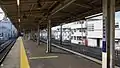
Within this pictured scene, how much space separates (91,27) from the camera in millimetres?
38531

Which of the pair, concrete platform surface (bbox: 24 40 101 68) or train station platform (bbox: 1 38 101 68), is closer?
concrete platform surface (bbox: 24 40 101 68)

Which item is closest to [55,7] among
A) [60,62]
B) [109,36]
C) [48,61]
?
[48,61]

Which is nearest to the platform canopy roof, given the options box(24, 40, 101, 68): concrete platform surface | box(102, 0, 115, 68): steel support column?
box(102, 0, 115, 68): steel support column

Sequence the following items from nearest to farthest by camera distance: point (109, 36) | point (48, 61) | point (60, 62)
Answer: point (109, 36) < point (60, 62) < point (48, 61)

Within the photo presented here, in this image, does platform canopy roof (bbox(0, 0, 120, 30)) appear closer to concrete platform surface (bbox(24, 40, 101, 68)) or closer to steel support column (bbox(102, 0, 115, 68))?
steel support column (bbox(102, 0, 115, 68))

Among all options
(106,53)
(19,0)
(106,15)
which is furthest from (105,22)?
(19,0)

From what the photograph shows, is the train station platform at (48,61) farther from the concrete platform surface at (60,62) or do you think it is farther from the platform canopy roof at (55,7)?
the platform canopy roof at (55,7)

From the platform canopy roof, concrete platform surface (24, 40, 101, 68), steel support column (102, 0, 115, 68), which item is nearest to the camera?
steel support column (102, 0, 115, 68)

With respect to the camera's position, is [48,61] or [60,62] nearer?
[60,62]

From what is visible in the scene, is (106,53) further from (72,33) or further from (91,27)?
(72,33)

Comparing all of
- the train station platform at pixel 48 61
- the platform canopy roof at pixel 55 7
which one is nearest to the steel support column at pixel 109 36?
the platform canopy roof at pixel 55 7

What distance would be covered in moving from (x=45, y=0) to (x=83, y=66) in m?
3.94

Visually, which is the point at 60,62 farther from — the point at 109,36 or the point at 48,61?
the point at 109,36

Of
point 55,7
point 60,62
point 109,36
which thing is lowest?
point 60,62
